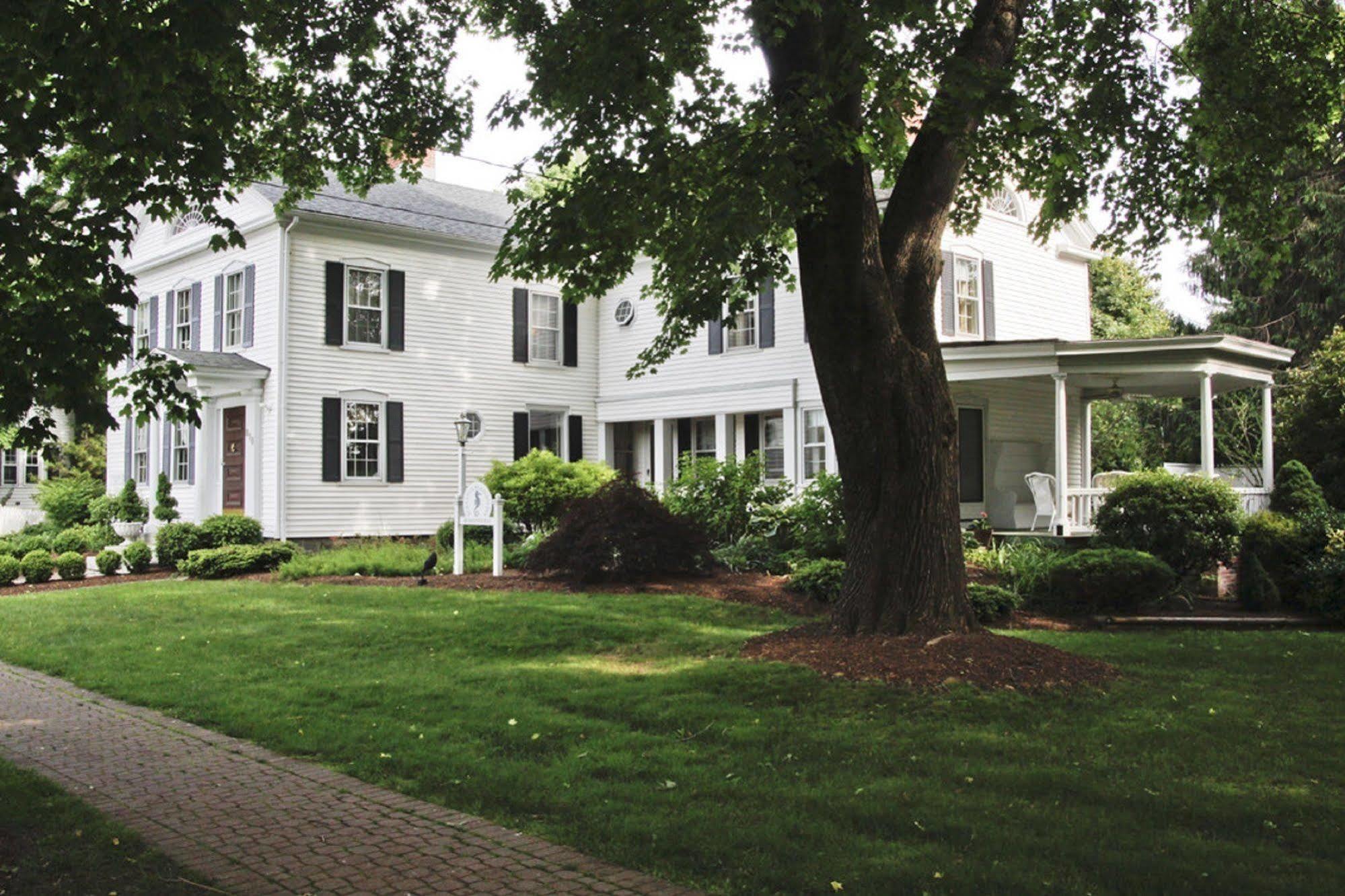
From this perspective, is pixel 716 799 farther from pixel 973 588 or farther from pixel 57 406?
pixel 973 588

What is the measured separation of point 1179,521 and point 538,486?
10.9 m

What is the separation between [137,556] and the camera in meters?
19.4

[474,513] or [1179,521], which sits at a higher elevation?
[474,513]

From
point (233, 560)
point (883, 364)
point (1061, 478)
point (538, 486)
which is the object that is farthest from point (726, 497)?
point (883, 364)

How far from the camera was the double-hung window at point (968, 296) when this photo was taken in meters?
21.7

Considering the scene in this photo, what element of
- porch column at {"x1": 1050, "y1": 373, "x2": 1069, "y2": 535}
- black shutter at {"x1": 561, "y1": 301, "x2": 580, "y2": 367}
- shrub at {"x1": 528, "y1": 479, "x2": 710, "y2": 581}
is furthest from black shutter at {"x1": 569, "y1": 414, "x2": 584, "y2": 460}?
porch column at {"x1": 1050, "y1": 373, "x2": 1069, "y2": 535}

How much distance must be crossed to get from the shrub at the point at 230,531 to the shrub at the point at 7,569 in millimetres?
2959

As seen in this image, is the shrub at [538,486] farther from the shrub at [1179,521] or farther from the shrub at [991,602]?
the shrub at [991,602]

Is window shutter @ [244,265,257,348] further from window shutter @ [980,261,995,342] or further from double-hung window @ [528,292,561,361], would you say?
window shutter @ [980,261,995,342]

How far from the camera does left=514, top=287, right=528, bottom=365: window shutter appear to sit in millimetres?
24656

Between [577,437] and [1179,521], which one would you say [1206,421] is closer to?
[1179,521]

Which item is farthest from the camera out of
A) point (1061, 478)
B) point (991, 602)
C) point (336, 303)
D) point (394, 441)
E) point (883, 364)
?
point (394, 441)

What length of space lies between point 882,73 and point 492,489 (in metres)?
14.0

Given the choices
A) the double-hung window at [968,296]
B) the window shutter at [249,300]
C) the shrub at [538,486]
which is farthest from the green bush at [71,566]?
the double-hung window at [968,296]
